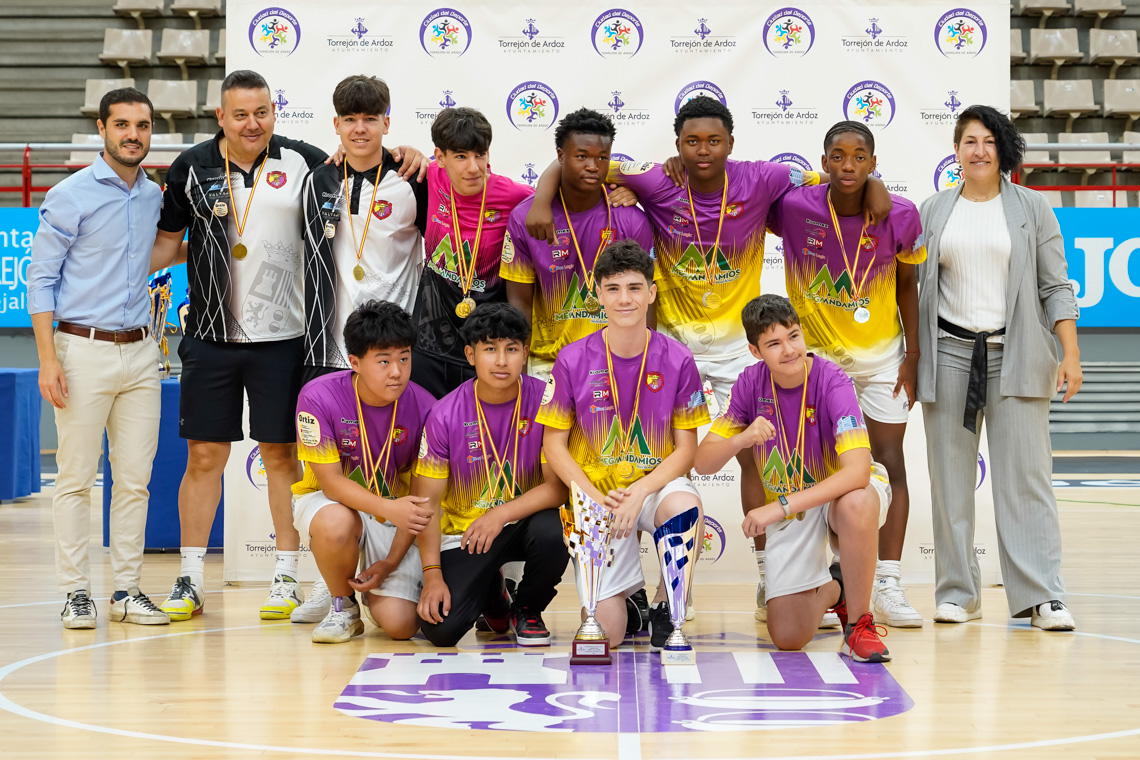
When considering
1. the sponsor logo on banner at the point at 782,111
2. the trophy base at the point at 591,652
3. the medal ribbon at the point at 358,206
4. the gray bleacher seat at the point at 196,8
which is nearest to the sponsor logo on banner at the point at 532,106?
the sponsor logo on banner at the point at 782,111

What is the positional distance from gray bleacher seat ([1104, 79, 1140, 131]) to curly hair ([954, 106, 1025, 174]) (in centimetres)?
1005

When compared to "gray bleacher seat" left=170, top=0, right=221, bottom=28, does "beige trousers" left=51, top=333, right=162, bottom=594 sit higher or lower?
lower

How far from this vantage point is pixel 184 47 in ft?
44.6

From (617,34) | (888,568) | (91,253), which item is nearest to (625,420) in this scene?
(888,568)

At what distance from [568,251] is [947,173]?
2352mm

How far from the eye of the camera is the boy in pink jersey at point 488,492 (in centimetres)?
381

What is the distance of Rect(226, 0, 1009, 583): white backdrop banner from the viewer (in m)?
5.45

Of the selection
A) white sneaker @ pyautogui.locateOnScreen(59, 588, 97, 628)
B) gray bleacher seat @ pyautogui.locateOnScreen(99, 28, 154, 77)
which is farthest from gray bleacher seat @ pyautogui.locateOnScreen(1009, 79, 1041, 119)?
white sneaker @ pyautogui.locateOnScreen(59, 588, 97, 628)

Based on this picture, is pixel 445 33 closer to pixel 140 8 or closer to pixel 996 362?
pixel 996 362

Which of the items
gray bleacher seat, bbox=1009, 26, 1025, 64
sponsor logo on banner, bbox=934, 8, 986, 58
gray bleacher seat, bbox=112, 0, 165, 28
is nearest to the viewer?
sponsor logo on banner, bbox=934, 8, 986, 58

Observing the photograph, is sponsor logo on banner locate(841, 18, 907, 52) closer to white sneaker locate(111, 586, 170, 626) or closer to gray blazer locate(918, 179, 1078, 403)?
gray blazer locate(918, 179, 1078, 403)

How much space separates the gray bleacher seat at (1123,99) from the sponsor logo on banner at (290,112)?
10.9m

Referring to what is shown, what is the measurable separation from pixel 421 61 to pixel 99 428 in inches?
94.6

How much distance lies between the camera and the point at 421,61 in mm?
5473
